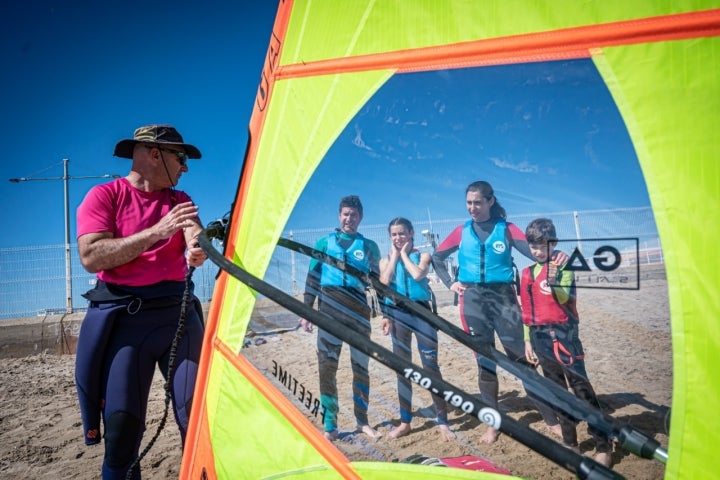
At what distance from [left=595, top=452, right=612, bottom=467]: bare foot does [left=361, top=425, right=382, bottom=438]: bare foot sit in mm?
456

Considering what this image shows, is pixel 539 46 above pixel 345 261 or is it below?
above

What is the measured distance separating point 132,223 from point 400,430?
159cm

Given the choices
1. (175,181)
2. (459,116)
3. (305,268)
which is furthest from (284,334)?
(175,181)

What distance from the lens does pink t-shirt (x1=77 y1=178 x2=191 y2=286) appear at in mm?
1873

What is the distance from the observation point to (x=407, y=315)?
3.50 ft

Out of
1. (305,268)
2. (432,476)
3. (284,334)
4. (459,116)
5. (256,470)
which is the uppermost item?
(459,116)

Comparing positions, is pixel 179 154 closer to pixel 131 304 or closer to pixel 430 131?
pixel 131 304

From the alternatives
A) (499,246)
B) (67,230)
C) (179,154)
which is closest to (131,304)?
(179,154)

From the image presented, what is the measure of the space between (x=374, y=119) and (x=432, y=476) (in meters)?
0.83

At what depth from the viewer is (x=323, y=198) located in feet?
3.77

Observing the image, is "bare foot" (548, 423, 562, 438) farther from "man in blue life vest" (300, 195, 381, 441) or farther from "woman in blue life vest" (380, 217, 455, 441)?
"man in blue life vest" (300, 195, 381, 441)

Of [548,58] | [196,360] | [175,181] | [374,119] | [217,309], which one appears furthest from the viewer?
[175,181]

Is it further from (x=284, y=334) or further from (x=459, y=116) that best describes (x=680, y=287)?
(x=284, y=334)

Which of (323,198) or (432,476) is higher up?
(323,198)
